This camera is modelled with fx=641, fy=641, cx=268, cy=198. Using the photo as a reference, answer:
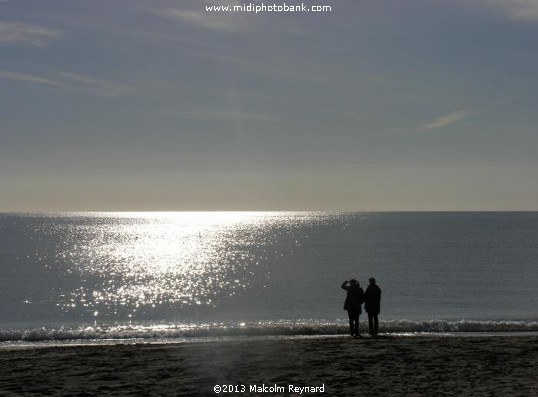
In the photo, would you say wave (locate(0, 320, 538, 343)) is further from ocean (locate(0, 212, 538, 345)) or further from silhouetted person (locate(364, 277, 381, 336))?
silhouetted person (locate(364, 277, 381, 336))

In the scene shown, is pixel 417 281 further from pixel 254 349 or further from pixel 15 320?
pixel 254 349

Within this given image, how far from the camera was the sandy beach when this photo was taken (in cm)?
1430

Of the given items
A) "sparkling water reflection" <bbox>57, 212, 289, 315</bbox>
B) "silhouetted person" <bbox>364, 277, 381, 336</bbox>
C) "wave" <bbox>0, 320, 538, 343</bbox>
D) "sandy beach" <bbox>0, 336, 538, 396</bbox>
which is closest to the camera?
"sandy beach" <bbox>0, 336, 538, 396</bbox>

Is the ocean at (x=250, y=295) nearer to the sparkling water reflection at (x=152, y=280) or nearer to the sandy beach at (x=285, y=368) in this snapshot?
the sparkling water reflection at (x=152, y=280)

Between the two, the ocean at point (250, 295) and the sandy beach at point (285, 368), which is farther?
the ocean at point (250, 295)

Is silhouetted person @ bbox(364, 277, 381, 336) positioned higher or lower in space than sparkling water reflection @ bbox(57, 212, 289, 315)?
lower

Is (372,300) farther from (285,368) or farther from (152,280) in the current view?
(152,280)

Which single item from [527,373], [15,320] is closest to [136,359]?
[527,373]

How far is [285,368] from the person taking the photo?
16.4 metres

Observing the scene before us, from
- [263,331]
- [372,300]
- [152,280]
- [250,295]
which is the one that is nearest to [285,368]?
[372,300]

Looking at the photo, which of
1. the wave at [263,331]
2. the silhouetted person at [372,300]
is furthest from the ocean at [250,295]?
the silhouetted person at [372,300]

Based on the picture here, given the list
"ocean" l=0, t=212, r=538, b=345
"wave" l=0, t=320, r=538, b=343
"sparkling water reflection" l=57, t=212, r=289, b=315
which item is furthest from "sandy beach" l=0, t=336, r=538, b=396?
"sparkling water reflection" l=57, t=212, r=289, b=315

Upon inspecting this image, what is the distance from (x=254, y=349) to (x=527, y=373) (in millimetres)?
7682

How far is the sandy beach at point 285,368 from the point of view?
14297mm
